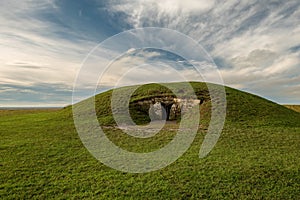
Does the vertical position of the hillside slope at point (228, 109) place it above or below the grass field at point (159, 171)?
above

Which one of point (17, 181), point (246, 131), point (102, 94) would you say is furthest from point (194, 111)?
point (17, 181)

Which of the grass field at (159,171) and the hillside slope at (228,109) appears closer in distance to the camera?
the grass field at (159,171)

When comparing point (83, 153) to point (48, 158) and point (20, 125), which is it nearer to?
point (48, 158)

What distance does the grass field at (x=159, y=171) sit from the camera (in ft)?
33.1

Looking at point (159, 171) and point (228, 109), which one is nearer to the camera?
point (159, 171)

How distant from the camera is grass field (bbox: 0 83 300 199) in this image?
10.1 metres

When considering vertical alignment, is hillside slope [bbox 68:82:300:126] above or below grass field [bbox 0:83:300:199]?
above

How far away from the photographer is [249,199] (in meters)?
9.55

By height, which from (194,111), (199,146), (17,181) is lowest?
(17,181)

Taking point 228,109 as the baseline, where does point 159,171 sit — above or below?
below

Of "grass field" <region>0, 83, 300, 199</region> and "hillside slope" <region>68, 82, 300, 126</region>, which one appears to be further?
"hillside slope" <region>68, 82, 300, 126</region>

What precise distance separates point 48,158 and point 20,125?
13.0m

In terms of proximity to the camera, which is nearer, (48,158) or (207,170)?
(207,170)

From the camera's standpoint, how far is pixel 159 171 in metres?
12.4
